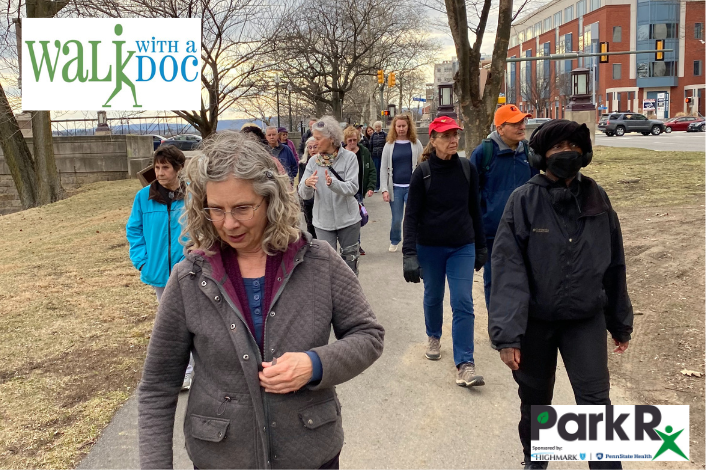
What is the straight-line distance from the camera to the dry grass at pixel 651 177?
500 inches

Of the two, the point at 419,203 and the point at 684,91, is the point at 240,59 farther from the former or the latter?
the point at 684,91

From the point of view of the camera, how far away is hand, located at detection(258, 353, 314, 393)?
1964mm

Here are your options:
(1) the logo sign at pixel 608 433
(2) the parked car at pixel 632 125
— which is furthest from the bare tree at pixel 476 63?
(2) the parked car at pixel 632 125

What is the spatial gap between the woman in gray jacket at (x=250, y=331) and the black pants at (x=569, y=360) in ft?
4.50

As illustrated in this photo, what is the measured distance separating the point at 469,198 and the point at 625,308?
6.31 ft

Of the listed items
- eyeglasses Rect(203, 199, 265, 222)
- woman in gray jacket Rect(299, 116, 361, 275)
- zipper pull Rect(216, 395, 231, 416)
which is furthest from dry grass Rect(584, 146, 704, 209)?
zipper pull Rect(216, 395, 231, 416)

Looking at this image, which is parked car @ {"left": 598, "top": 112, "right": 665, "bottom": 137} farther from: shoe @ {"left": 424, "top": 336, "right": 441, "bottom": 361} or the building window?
shoe @ {"left": 424, "top": 336, "right": 441, "bottom": 361}

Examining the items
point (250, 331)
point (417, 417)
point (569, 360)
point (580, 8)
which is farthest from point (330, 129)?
point (580, 8)

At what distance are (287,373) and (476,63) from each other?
36.9 feet

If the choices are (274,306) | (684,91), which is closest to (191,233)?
(274,306)

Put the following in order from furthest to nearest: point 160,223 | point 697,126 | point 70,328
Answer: point 697,126, point 70,328, point 160,223

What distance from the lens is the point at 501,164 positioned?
5203mm

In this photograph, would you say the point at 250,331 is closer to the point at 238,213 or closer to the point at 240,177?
the point at 238,213

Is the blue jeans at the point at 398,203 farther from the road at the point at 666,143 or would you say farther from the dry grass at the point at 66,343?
the road at the point at 666,143
